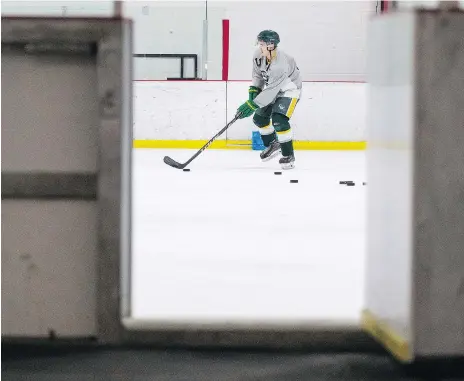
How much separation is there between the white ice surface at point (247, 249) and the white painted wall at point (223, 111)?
3.14m

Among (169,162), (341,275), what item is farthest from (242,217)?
(169,162)

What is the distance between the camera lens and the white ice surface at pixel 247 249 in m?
2.19

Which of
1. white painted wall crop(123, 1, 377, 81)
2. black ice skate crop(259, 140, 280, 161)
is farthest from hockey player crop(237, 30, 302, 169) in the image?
white painted wall crop(123, 1, 377, 81)

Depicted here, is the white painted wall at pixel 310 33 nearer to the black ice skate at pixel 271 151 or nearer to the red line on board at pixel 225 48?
the red line on board at pixel 225 48

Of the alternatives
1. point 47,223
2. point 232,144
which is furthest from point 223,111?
point 47,223

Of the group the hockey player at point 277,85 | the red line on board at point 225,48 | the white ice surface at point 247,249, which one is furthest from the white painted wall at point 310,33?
A: the white ice surface at point 247,249

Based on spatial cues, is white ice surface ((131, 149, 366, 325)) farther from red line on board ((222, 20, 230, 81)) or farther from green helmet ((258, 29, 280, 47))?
red line on board ((222, 20, 230, 81))

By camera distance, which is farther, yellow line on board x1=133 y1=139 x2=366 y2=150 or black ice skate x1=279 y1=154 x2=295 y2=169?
yellow line on board x1=133 y1=139 x2=366 y2=150

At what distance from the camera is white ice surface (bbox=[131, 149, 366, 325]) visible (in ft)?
7.18

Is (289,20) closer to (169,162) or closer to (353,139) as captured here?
(353,139)

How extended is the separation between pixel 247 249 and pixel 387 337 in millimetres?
1461

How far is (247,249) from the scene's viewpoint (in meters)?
3.15

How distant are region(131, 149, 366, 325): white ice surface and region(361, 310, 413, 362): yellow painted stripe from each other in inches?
2.4

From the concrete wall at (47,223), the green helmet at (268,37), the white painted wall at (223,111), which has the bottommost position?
the concrete wall at (47,223)
